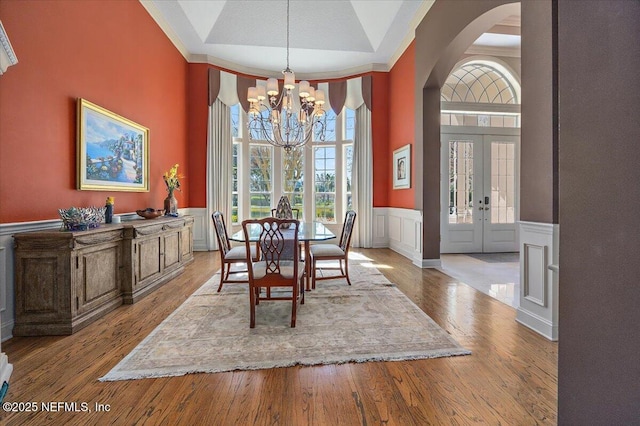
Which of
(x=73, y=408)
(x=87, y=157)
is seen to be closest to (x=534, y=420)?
(x=73, y=408)

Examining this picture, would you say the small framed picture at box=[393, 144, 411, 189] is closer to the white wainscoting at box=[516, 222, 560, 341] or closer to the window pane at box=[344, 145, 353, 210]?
the window pane at box=[344, 145, 353, 210]

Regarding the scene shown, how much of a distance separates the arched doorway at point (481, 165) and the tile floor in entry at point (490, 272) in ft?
1.32

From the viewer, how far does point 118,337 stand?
2504 mm

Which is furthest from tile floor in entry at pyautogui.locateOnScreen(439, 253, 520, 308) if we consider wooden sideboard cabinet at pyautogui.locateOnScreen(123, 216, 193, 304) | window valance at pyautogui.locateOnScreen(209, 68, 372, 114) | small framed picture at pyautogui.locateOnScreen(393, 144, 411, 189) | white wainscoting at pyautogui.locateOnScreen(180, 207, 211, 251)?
white wainscoting at pyautogui.locateOnScreen(180, 207, 211, 251)

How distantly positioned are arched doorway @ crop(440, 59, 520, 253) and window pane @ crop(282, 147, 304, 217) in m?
3.09

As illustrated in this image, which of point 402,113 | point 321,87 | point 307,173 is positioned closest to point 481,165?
point 402,113

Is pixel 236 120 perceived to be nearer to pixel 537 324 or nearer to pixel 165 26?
pixel 165 26

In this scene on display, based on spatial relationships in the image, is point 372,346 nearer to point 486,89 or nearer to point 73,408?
point 73,408

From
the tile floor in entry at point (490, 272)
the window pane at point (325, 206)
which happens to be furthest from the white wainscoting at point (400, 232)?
the window pane at point (325, 206)

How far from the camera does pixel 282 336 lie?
249cm

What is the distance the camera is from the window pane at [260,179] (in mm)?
7109

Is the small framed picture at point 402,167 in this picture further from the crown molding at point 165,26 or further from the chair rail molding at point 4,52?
the chair rail molding at point 4,52

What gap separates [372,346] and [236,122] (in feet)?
19.7

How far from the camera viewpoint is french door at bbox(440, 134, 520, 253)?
6195mm
